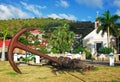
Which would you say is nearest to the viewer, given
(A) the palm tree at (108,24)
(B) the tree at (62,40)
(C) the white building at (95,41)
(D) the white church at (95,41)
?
(A) the palm tree at (108,24)

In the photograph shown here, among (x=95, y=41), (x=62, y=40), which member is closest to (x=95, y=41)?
(x=95, y=41)

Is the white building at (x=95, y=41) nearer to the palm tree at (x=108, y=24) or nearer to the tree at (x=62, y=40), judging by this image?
the palm tree at (x=108, y=24)

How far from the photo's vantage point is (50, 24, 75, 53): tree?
50.7m

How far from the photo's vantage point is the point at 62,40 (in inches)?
2037

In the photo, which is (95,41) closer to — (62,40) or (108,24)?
(108,24)

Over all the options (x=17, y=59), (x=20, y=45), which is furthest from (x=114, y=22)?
(x=20, y=45)

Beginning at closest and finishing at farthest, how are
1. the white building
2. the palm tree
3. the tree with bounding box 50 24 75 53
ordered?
the palm tree, the white building, the tree with bounding box 50 24 75 53

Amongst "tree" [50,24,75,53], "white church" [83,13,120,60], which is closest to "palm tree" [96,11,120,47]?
"white church" [83,13,120,60]

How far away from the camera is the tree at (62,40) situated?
50.7 metres

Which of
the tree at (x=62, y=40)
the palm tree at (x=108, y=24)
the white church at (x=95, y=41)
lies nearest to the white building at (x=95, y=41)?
the white church at (x=95, y=41)

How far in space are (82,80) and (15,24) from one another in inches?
4156

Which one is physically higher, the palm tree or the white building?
the palm tree

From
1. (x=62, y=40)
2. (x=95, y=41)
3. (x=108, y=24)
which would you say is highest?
(x=108, y=24)

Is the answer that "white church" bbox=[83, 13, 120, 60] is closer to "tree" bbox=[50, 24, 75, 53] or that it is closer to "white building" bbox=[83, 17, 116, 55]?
"white building" bbox=[83, 17, 116, 55]
